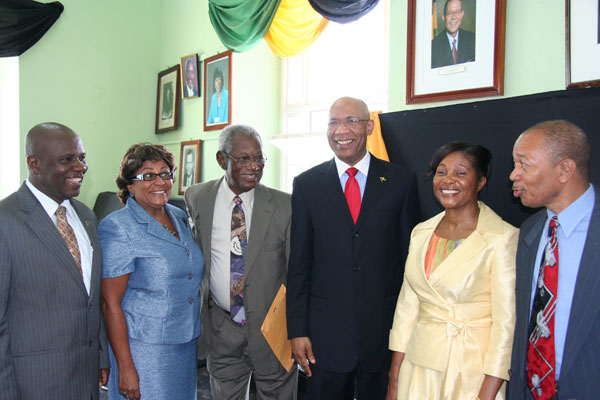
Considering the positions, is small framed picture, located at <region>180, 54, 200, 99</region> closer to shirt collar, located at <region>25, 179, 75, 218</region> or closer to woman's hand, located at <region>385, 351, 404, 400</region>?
shirt collar, located at <region>25, 179, 75, 218</region>

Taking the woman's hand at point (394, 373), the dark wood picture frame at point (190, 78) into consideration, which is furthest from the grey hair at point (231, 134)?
the dark wood picture frame at point (190, 78)

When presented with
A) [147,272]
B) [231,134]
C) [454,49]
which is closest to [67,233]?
[147,272]

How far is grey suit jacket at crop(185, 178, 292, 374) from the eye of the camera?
2084 millimetres

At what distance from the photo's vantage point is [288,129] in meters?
4.75

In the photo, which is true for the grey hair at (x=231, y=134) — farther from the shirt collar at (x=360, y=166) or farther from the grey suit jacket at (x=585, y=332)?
the grey suit jacket at (x=585, y=332)

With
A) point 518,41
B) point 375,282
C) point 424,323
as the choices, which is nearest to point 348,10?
point 518,41

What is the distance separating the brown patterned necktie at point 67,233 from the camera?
5.54 feet

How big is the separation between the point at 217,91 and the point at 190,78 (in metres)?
0.69

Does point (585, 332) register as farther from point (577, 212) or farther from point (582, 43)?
point (582, 43)

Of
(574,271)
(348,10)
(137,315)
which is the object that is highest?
(348,10)

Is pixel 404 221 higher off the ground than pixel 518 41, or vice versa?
pixel 518 41

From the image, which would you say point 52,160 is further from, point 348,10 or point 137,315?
point 348,10

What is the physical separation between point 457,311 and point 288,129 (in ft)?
11.2

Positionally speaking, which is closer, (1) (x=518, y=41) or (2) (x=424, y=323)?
(2) (x=424, y=323)
